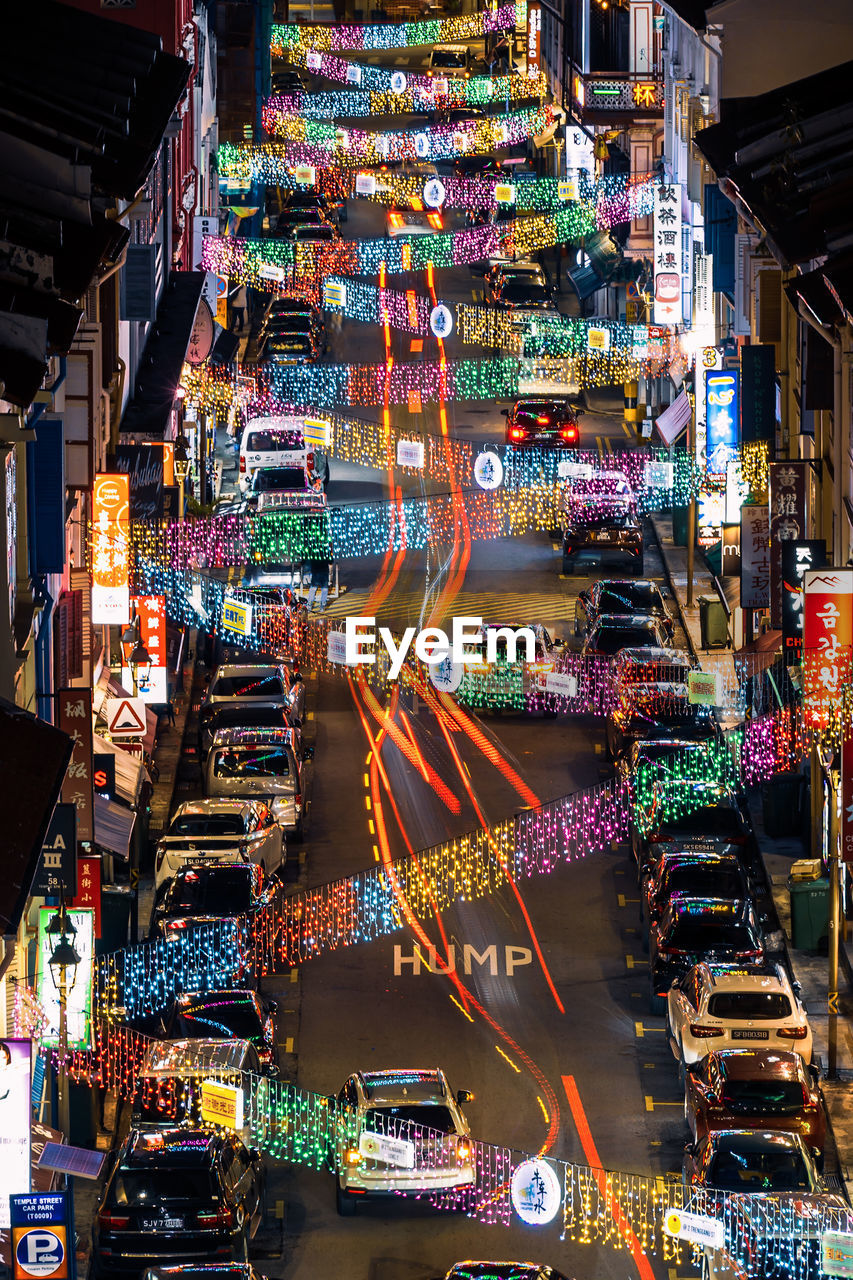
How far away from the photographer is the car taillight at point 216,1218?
89.3ft

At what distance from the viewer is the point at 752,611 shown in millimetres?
48000

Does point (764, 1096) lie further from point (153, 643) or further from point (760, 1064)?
point (153, 643)

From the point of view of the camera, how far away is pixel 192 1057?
31.2 metres

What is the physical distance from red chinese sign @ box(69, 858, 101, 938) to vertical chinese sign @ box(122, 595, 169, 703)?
9765mm

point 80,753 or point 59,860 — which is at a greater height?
point 80,753

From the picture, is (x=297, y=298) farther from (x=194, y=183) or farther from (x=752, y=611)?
(x=752, y=611)

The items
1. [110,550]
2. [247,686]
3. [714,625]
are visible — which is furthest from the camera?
[714,625]

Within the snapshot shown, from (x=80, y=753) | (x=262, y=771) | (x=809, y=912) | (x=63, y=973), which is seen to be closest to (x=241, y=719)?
(x=262, y=771)

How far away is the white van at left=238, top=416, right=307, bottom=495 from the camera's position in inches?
2344

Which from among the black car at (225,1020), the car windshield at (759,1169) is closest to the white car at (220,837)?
the black car at (225,1020)

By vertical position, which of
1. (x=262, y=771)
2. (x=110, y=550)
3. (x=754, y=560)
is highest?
(x=110, y=550)

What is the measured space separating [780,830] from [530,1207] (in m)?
13.7

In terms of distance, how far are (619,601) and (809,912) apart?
15516 mm

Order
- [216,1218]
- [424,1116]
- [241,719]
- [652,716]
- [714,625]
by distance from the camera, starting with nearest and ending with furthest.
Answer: [216,1218] < [424,1116] < [652,716] < [241,719] < [714,625]
